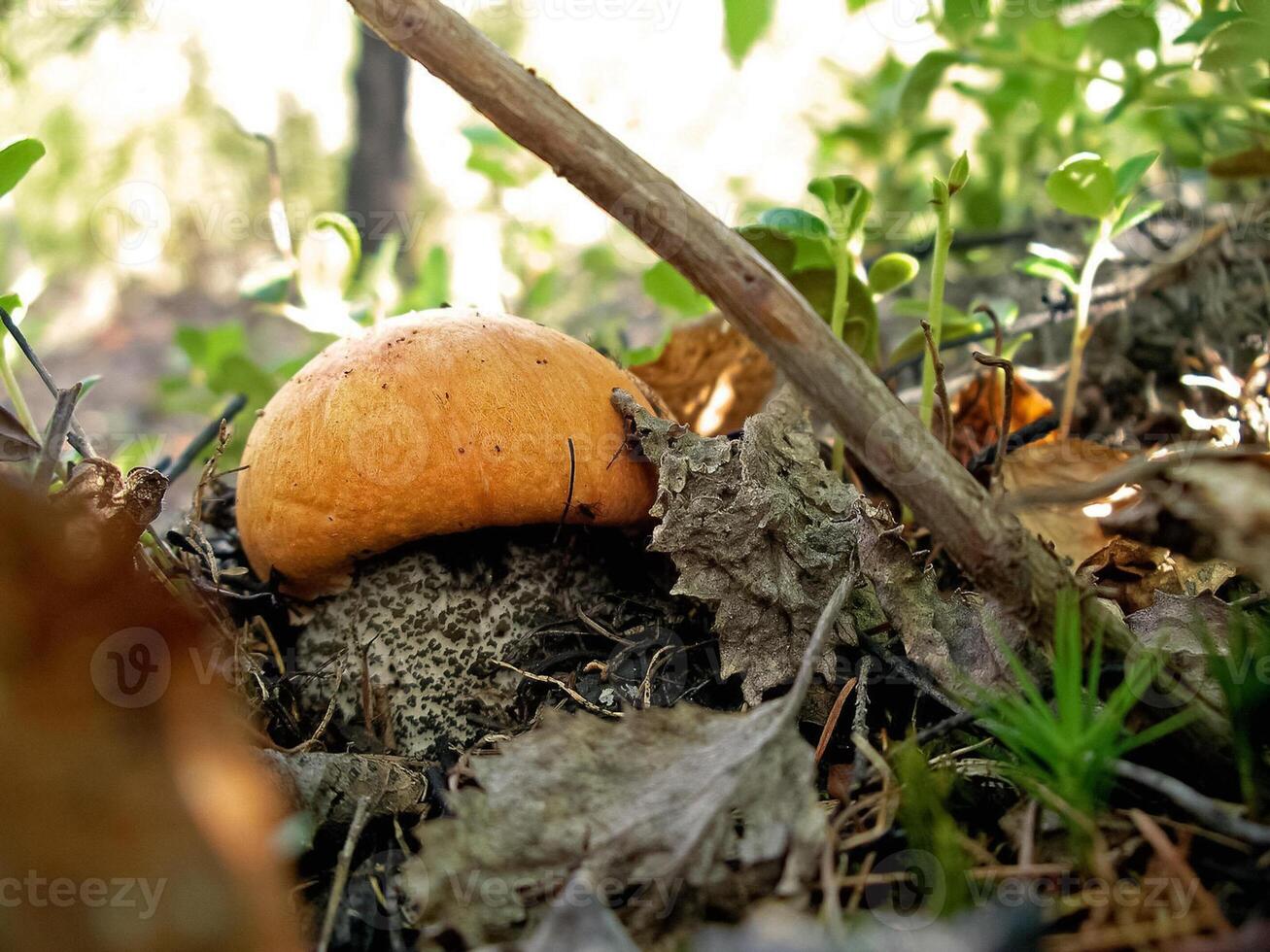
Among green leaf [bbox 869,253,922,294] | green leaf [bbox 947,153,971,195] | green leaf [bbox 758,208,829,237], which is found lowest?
green leaf [bbox 869,253,922,294]

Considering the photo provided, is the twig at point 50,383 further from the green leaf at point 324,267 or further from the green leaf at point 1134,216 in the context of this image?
the green leaf at point 1134,216

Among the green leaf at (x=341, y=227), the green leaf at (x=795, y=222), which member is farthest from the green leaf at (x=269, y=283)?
the green leaf at (x=795, y=222)

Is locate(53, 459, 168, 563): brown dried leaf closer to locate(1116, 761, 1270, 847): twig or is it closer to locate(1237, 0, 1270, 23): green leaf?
locate(1116, 761, 1270, 847): twig

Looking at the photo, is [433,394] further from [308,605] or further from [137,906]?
[137,906]

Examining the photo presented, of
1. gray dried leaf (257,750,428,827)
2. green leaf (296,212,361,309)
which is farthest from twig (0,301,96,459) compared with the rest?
green leaf (296,212,361,309)

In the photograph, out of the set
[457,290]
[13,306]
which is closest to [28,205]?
[457,290]

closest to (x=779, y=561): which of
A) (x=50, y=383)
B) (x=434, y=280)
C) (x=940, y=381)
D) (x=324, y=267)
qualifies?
(x=940, y=381)
